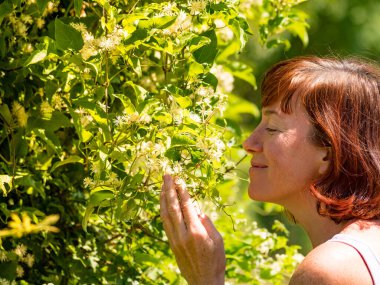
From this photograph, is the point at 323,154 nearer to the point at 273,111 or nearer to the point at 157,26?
the point at 273,111

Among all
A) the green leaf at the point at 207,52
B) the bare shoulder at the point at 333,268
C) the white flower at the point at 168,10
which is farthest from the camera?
the green leaf at the point at 207,52

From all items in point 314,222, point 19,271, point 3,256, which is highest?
point 314,222

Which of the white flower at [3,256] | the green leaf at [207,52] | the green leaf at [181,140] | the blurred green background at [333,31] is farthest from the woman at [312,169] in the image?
the blurred green background at [333,31]

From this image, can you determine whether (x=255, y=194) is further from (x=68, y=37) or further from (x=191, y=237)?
(x=68, y=37)

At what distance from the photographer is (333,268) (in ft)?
6.56

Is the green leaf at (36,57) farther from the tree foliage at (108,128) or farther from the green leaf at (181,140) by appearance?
the green leaf at (181,140)

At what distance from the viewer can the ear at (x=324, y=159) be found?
2201 millimetres

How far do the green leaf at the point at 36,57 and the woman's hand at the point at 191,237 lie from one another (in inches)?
16.8

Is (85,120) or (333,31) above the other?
(85,120)

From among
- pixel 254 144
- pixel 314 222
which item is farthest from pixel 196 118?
pixel 314 222

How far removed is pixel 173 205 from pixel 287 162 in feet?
0.94

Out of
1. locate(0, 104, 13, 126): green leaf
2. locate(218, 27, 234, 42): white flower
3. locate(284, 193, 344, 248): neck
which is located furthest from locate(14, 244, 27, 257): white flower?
locate(218, 27, 234, 42): white flower

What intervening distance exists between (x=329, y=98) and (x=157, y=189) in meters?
0.48

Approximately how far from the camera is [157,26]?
2273mm
